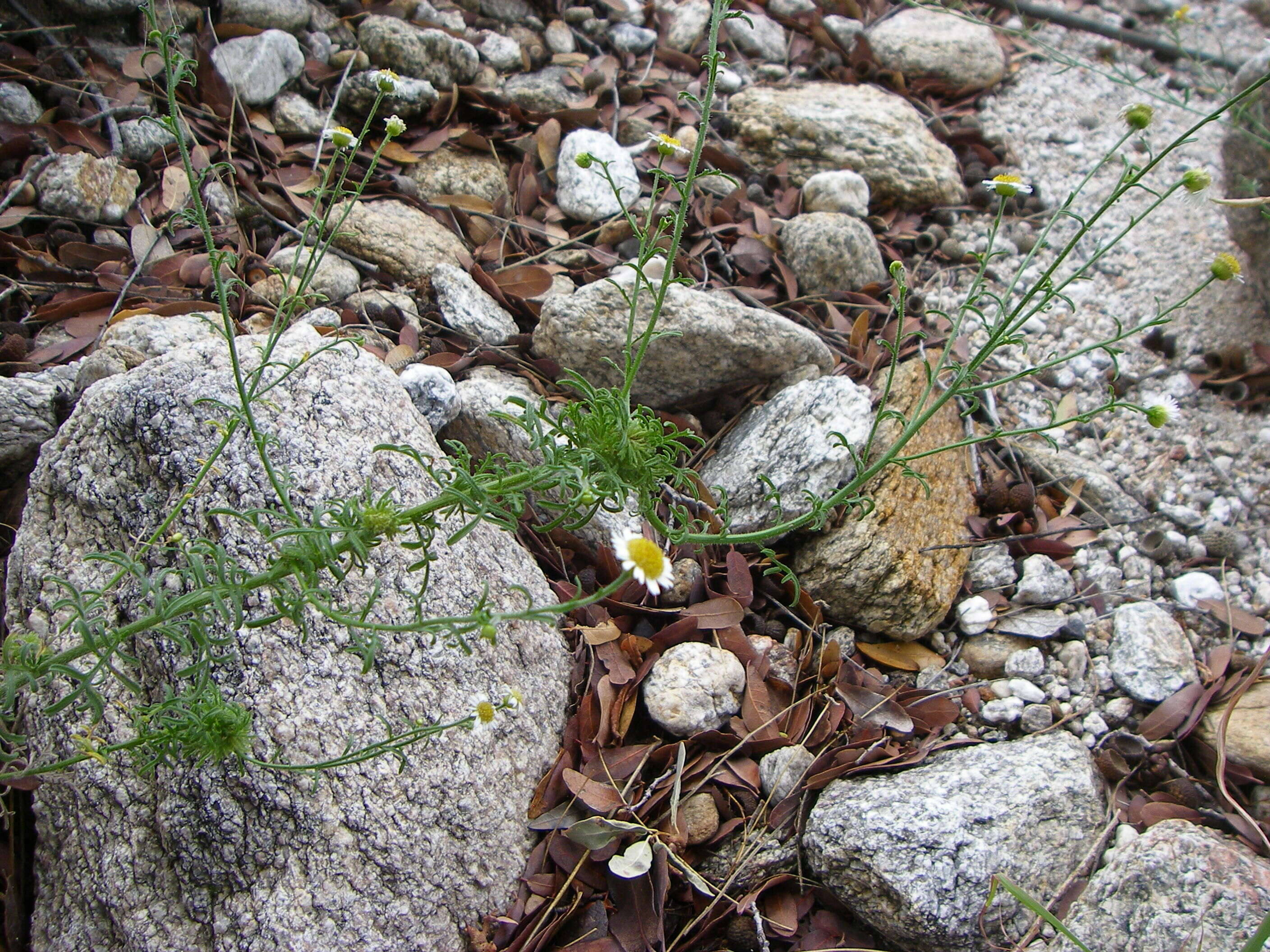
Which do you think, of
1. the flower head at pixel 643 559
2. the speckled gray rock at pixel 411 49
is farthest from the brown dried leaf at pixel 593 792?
the speckled gray rock at pixel 411 49

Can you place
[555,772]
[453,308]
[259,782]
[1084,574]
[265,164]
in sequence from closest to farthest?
[259,782] → [555,772] → [1084,574] → [453,308] → [265,164]

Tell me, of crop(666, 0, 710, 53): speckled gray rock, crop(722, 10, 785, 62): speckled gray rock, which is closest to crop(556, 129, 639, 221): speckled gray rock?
crop(666, 0, 710, 53): speckled gray rock

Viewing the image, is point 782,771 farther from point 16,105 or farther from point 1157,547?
point 16,105

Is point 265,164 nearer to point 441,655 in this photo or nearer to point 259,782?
point 441,655

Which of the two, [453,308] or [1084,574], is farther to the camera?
[453,308]

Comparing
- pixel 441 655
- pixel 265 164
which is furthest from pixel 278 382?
pixel 265 164

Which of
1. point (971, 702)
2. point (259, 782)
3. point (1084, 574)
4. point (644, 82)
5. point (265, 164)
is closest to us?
point (259, 782)

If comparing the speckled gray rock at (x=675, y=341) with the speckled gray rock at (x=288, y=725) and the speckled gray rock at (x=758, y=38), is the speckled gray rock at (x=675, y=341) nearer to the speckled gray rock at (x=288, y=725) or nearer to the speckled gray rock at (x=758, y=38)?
the speckled gray rock at (x=288, y=725)
